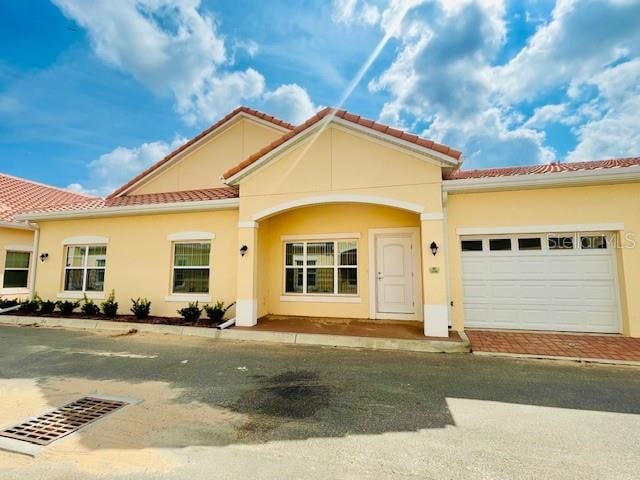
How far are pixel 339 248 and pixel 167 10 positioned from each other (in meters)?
9.49

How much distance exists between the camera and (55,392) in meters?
Result: 4.57

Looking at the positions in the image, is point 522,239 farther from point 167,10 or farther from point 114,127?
point 114,127

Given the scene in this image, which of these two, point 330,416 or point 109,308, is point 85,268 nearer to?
point 109,308

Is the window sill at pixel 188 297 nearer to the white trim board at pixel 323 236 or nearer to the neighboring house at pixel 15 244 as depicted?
the white trim board at pixel 323 236

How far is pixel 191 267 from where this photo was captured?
10.1 m

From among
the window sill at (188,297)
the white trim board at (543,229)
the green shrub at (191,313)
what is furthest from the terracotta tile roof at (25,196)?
the white trim board at (543,229)

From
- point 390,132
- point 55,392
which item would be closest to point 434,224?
point 390,132

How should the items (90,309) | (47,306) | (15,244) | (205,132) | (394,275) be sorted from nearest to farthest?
(394,275) → (90,309) → (47,306) → (15,244) → (205,132)

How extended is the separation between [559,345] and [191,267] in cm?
1013

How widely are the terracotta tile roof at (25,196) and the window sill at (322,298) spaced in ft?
38.7

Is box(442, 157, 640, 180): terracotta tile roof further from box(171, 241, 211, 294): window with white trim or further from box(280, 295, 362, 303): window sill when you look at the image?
box(171, 241, 211, 294): window with white trim

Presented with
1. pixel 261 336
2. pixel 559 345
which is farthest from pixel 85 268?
pixel 559 345

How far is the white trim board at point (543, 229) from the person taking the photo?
7.45m

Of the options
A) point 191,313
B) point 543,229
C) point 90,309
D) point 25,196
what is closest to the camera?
point 543,229
